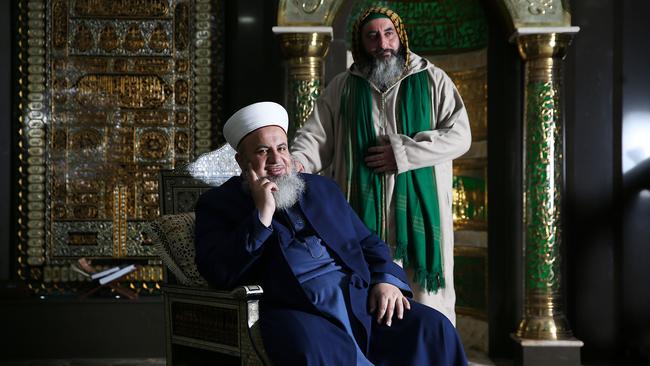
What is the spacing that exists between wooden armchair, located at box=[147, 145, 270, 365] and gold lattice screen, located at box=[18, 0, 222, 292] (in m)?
2.02

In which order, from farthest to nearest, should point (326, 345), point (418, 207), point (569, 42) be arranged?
point (569, 42) < point (418, 207) < point (326, 345)

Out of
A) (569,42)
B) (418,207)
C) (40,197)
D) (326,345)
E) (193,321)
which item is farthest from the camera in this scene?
(40,197)

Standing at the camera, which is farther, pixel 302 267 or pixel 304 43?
pixel 304 43

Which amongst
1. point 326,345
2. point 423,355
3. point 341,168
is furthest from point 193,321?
point 341,168

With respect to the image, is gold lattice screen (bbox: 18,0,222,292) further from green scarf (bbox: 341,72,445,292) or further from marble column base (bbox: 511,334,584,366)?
marble column base (bbox: 511,334,584,366)

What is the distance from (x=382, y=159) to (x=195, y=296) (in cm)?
119

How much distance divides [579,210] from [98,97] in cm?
308

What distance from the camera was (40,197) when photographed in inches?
215

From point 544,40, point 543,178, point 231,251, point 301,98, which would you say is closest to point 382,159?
point 231,251

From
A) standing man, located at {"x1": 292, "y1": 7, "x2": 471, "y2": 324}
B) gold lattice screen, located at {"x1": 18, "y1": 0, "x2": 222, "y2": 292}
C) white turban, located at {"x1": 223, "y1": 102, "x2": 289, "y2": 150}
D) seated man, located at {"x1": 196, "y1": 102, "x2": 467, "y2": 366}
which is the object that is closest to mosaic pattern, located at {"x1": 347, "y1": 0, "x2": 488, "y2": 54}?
gold lattice screen, located at {"x1": 18, "y1": 0, "x2": 222, "y2": 292}

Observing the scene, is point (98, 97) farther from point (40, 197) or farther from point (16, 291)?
point (16, 291)

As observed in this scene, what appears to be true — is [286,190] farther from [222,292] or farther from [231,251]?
[222,292]

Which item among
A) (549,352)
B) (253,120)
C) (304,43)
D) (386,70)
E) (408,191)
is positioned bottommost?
(549,352)

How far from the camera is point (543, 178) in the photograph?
5.06 m
